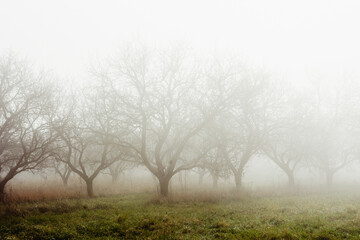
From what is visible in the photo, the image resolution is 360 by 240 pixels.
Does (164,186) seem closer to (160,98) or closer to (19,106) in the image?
(160,98)

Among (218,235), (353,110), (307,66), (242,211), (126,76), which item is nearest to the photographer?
(218,235)

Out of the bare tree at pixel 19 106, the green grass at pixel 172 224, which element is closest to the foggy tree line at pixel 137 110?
the bare tree at pixel 19 106

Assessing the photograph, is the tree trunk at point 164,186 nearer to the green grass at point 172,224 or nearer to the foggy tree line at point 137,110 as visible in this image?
the foggy tree line at point 137,110

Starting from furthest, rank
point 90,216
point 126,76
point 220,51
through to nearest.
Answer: point 220,51, point 126,76, point 90,216

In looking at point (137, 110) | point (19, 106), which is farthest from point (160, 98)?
A: point (19, 106)

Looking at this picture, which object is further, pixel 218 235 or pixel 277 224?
pixel 277 224

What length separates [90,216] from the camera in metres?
13.8

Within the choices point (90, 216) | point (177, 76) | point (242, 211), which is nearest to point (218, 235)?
point (242, 211)

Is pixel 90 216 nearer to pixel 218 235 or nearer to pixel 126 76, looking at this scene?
pixel 218 235

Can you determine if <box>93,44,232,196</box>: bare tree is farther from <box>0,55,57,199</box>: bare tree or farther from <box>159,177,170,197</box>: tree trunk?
<box>0,55,57,199</box>: bare tree

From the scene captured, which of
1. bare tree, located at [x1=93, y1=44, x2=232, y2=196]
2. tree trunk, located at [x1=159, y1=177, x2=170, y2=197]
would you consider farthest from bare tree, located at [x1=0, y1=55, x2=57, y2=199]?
tree trunk, located at [x1=159, y1=177, x2=170, y2=197]

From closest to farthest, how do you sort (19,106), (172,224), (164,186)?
1. (172,224)
2. (19,106)
3. (164,186)

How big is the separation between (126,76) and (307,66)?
1067 inches

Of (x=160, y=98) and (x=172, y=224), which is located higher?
(x=160, y=98)
